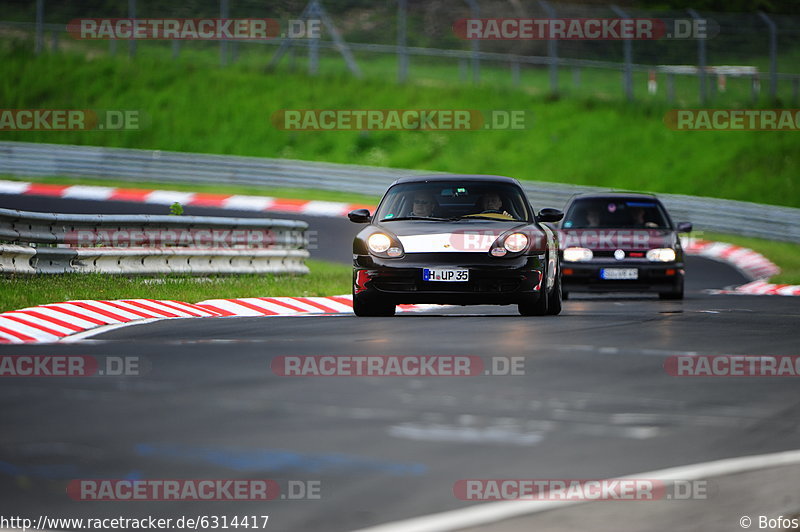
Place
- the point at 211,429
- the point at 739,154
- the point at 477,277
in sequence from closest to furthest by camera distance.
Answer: the point at 211,429 < the point at 477,277 < the point at 739,154

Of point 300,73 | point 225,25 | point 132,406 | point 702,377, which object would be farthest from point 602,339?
point 300,73

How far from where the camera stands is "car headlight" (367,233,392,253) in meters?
13.7

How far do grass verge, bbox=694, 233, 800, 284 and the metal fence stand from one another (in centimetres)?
710

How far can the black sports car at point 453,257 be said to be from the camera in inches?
532

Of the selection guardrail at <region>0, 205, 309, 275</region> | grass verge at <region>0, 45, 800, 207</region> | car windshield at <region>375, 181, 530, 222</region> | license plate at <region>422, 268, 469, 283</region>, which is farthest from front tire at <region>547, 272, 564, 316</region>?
grass verge at <region>0, 45, 800, 207</region>

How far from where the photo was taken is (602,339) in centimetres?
1137

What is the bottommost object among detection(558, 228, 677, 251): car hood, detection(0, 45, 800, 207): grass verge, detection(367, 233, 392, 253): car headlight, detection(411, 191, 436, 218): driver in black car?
detection(558, 228, 677, 251): car hood

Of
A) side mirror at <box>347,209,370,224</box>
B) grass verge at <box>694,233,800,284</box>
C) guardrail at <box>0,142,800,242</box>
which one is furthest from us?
guardrail at <box>0,142,800,242</box>

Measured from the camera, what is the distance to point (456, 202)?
14.7 meters

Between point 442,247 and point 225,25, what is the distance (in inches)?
1211

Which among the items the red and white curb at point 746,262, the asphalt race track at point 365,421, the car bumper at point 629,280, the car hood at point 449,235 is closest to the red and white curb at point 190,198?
the red and white curb at point 746,262

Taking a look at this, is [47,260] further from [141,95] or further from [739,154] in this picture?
[141,95]

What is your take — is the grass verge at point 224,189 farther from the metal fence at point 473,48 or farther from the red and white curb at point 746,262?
the red and white curb at point 746,262

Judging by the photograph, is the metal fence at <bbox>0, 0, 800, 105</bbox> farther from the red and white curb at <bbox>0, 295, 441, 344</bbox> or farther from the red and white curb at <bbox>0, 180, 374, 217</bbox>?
the red and white curb at <bbox>0, 295, 441, 344</bbox>
